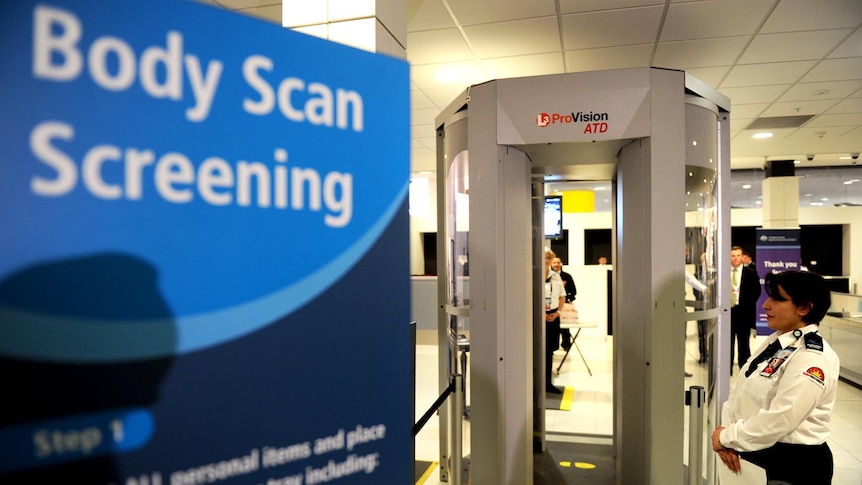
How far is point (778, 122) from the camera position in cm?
716

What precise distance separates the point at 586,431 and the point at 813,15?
3.64m

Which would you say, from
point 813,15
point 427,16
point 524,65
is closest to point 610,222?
point 524,65

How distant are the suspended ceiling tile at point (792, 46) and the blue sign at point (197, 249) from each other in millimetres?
4626

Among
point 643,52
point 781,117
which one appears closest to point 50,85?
point 643,52

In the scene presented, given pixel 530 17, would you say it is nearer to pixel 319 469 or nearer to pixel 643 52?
pixel 643 52

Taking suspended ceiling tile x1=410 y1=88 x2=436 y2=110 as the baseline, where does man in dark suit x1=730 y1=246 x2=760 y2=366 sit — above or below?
below

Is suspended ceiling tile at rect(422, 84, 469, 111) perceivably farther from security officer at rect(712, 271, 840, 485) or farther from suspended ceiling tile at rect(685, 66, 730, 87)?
security officer at rect(712, 271, 840, 485)

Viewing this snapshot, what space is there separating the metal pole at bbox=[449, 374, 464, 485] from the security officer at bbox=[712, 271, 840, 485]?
3.94ft

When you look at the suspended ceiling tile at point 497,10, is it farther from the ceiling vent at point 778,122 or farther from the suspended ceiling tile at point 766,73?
the ceiling vent at point 778,122

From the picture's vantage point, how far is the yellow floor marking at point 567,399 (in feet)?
17.6

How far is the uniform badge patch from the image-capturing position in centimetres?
187

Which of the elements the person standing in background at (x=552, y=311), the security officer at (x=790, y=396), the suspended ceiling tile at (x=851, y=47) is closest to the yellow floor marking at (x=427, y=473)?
the security officer at (x=790, y=396)

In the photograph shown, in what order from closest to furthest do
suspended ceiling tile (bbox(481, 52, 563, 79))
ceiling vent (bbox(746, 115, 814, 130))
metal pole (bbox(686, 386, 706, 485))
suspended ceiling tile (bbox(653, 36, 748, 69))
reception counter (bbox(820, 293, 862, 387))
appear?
metal pole (bbox(686, 386, 706, 485)), suspended ceiling tile (bbox(653, 36, 748, 69)), suspended ceiling tile (bbox(481, 52, 563, 79)), reception counter (bbox(820, 293, 862, 387)), ceiling vent (bbox(746, 115, 814, 130))

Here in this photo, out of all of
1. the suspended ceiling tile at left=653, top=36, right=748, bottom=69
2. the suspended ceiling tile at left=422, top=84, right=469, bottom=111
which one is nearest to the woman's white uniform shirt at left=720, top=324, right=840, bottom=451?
the suspended ceiling tile at left=653, top=36, right=748, bottom=69
